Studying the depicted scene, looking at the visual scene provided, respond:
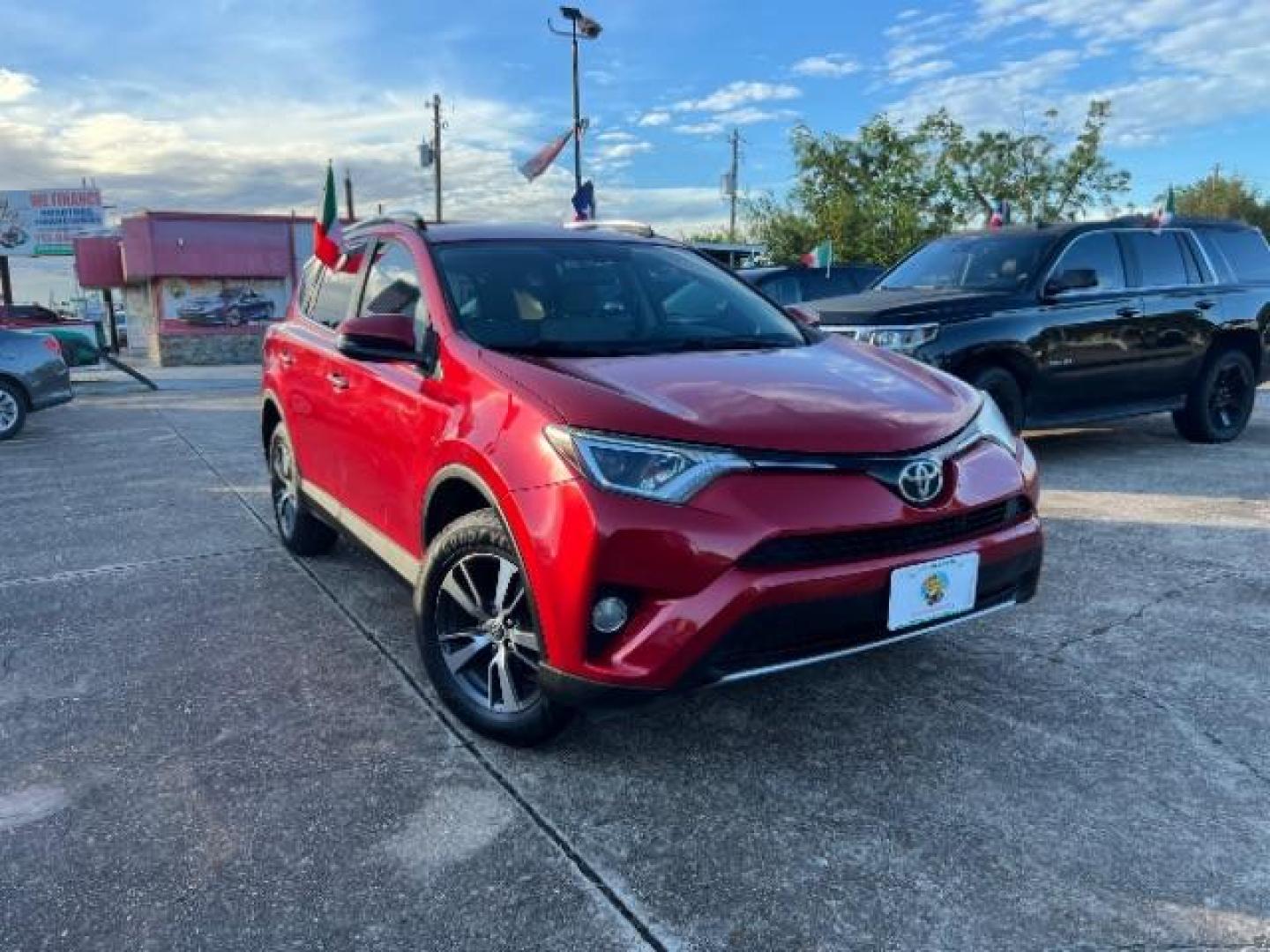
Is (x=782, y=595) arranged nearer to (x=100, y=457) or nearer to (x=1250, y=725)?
(x=1250, y=725)

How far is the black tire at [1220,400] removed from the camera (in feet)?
Result: 26.2

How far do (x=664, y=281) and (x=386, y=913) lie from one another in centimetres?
260

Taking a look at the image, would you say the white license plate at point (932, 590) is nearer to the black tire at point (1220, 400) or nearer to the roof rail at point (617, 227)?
the roof rail at point (617, 227)

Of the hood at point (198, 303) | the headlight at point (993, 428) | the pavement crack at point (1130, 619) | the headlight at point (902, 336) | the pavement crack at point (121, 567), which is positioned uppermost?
the headlight at point (902, 336)

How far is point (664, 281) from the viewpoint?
13.1 feet

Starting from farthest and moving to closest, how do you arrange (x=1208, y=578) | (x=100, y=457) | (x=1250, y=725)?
(x=100, y=457)
(x=1208, y=578)
(x=1250, y=725)

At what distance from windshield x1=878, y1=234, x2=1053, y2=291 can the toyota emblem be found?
4839 mm

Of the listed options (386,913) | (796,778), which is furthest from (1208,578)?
(386,913)

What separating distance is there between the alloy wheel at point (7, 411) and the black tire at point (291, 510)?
6982mm

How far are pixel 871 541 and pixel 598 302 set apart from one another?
1520mm

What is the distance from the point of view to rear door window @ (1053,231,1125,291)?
23.6ft

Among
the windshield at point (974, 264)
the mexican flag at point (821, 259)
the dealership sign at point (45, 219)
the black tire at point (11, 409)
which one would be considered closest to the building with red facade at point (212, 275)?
the dealership sign at point (45, 219)

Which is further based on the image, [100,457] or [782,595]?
[100,457]

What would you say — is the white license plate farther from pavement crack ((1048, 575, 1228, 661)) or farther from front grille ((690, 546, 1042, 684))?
pavement crack ((1048, 575, 1228, 661))
